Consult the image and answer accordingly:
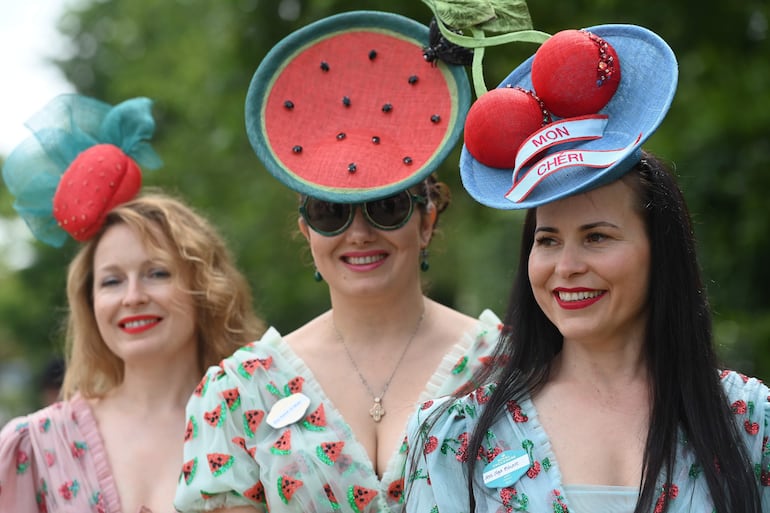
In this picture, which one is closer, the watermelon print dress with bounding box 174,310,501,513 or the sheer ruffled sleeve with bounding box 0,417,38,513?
the watermelon print dress with bounding box 174,310,501,513

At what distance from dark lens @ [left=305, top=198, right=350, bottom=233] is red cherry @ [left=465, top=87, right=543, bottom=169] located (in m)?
0.85

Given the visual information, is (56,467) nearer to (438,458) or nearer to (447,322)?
(447,322)

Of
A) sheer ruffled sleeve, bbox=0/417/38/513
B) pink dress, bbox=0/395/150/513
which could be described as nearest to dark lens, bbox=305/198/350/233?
pink dress, bbox=0/395/150/513

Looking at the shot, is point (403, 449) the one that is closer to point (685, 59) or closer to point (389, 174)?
point (389, 174)

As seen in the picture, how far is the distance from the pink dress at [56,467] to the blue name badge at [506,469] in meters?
1.67

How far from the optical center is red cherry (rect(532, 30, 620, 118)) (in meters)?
2.84

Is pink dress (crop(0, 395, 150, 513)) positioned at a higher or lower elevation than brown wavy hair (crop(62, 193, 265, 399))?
lower

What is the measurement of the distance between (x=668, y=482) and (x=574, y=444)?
260 millimetres

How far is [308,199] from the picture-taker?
3.76 m

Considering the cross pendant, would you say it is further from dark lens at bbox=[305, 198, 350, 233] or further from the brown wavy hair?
the brown wavy hair

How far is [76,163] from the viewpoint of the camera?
457cm

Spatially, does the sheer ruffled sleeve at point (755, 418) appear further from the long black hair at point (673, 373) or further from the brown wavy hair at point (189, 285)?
the brown wavy hair at point (189, 285)

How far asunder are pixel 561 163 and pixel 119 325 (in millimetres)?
2248

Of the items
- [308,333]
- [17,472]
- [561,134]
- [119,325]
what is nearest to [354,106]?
[308,333]
